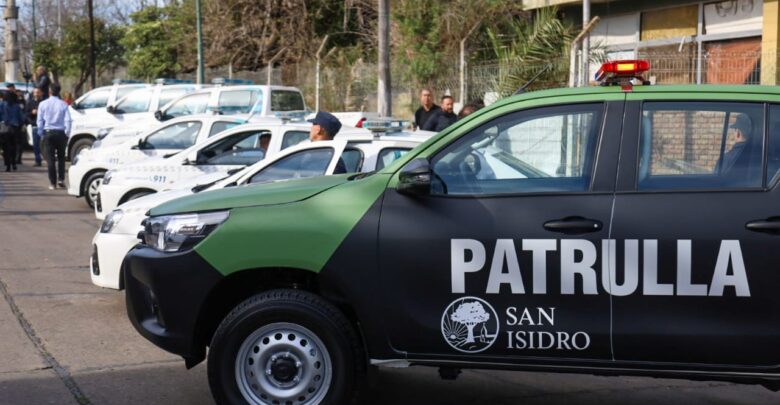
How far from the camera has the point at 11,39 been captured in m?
33.1

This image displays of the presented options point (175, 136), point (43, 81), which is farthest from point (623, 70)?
point (43, 81)

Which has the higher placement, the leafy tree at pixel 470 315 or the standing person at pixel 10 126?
the standing person at pixel 10 126

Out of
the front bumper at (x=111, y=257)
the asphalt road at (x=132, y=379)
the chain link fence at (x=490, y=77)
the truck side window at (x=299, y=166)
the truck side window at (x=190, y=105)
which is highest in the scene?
the chain link fence at (x=490, y=77)

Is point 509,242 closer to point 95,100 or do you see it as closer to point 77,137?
point 77,137

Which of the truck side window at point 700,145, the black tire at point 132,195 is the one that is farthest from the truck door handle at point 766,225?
the black tire at point 132,195

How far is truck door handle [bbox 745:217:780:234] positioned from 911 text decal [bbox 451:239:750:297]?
109 millimetres

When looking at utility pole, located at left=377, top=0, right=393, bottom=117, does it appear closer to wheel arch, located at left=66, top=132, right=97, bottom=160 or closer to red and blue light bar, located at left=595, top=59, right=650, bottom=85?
wheel arch, located at left=66, top=132, right=97, bottom=160

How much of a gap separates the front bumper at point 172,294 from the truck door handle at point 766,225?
265 centimetres

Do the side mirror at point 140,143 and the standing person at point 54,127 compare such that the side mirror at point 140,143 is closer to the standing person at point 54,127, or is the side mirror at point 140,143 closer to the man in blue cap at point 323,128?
the standing person at point 54,127

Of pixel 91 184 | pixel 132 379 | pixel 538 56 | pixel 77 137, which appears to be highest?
pixel 538 56

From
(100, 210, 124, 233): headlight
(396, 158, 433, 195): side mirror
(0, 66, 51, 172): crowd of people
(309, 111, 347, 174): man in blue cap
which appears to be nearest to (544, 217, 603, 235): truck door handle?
(396, 158, 433, 195): side mirror

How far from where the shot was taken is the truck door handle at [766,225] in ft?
15.7

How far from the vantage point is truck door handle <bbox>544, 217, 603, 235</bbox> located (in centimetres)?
494

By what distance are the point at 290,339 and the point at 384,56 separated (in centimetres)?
1324
